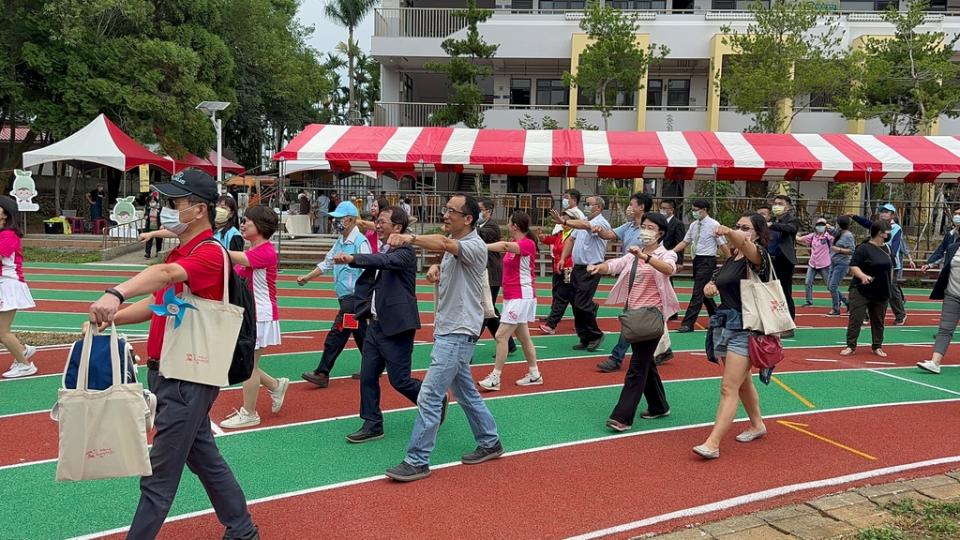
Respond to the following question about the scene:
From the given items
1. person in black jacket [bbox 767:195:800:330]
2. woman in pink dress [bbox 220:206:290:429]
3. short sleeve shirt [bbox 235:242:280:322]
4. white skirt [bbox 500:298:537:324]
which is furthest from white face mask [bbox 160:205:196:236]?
person in black jacket [bbox 767:195:800:330]

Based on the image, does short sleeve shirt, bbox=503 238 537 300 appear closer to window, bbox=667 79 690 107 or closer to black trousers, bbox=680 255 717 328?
black trousers, bbox=680 255 717 328

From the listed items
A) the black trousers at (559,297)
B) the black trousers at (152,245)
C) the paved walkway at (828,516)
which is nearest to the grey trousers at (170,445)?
the paved walkway at (828,516)

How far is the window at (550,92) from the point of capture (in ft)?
103

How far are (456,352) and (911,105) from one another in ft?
83.4

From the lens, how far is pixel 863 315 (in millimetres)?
9031

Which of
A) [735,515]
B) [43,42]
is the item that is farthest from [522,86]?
[735,515]

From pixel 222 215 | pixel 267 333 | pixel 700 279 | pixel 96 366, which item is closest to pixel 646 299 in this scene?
pixel 267 333

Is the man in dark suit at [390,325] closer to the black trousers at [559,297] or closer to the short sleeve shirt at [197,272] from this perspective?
the short sleeve shirt at [197,272]

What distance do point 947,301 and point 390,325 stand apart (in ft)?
21.6

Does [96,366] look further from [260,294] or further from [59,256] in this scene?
[59,256]

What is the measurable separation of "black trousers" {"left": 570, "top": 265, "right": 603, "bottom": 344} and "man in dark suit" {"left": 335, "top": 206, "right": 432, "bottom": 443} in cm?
403

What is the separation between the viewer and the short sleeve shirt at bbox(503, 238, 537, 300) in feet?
23.4

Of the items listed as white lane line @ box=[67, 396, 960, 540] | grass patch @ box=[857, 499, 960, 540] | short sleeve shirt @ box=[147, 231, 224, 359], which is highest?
short sleeve shirt @ box=[147, 231, 224, 359]

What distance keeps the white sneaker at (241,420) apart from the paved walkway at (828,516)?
3530 millimetres
